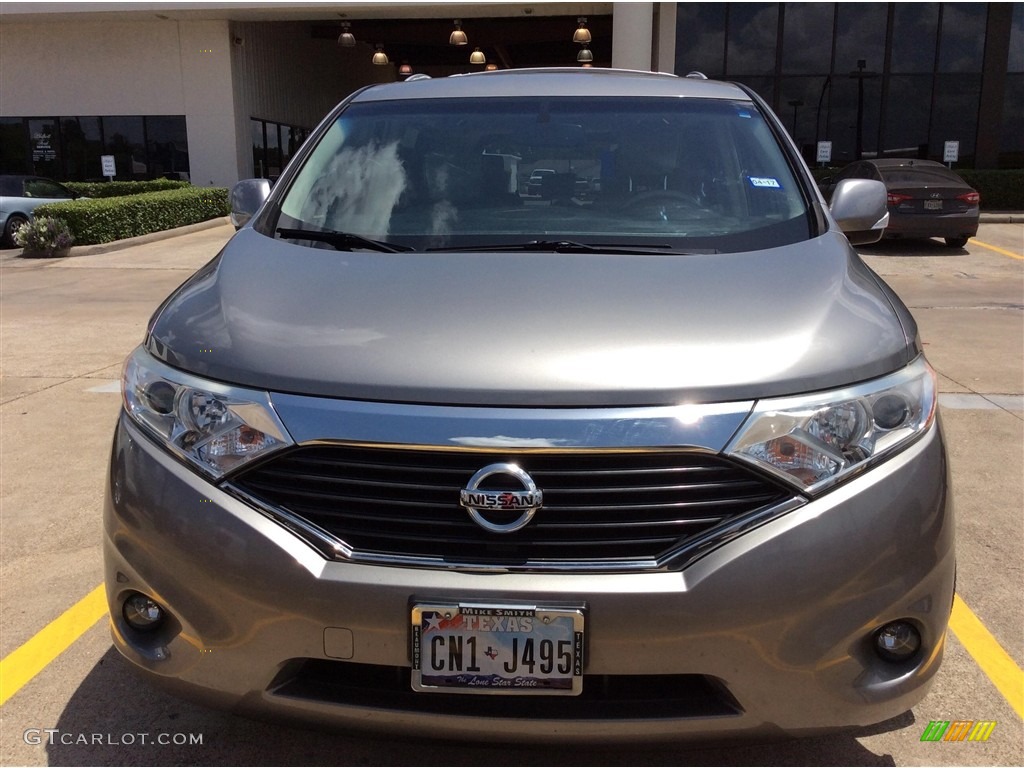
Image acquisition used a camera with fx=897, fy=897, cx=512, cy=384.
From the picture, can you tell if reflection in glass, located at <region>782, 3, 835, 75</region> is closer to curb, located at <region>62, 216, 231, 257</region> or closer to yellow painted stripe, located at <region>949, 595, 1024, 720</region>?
curb, located at <region>62, 216, 231, 257</region>

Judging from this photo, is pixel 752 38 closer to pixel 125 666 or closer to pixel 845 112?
pixel 845 112

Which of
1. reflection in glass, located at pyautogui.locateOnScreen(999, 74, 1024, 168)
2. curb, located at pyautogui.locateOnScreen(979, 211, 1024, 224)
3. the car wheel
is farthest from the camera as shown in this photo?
reflection in glass, located at pyautogui.locateOnScreen(999, 74, 1024, 168)

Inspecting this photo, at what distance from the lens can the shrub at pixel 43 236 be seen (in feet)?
49.9

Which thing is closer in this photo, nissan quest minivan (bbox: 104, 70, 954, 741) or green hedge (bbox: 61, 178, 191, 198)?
nissan quest minivan (bbox: 104, 70, 954, 741)

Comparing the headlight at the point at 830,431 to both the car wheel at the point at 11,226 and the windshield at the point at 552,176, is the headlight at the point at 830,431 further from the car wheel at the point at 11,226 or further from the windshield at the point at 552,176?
the car wheel at the point at 11,226

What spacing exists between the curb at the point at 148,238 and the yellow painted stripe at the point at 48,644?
14116mm

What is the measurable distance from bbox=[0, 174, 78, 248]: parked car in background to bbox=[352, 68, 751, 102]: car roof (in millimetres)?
15892

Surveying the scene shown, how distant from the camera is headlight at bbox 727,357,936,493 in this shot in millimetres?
1849

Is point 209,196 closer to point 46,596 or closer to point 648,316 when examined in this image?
point 46,596

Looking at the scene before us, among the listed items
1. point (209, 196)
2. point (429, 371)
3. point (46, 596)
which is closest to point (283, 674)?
point (429, 371)

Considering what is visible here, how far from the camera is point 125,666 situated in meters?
2.56

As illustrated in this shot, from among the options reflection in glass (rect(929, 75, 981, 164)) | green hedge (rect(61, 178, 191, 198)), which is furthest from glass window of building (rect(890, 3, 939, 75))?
green hedge (rect(61, 178, 191, 198))

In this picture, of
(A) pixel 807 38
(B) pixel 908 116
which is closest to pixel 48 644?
(A) pixel 807 38

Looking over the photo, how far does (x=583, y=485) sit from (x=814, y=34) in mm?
22420
